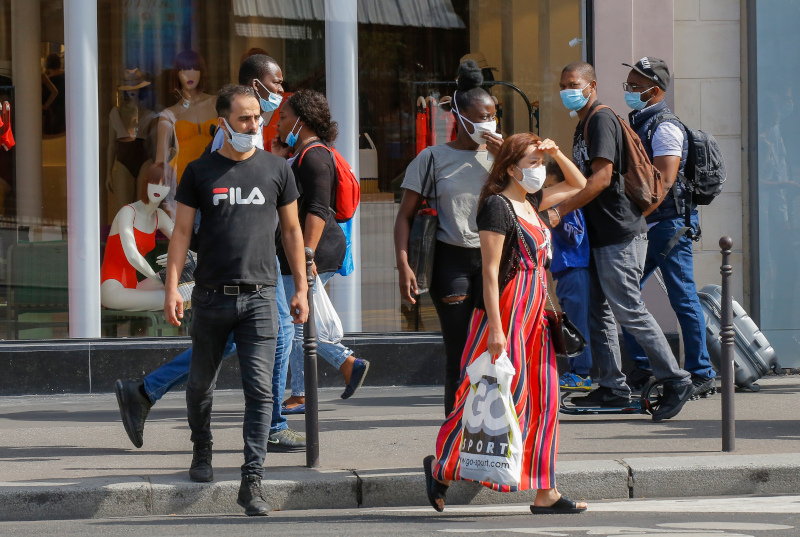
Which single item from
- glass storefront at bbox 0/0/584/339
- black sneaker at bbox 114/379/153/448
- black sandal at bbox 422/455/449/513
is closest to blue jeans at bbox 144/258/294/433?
Result: black sneaker at bbox 114/379/153/448

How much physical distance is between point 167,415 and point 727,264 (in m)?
3.81

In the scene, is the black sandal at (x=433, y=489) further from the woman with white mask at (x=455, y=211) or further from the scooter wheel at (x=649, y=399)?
the scooter wheel at (x=649, y=399)

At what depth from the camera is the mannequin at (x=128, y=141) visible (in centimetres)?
905

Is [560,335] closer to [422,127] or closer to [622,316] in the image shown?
[622,316]

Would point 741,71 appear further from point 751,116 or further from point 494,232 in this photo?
point 494,232

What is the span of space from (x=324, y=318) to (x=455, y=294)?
141 centimetres

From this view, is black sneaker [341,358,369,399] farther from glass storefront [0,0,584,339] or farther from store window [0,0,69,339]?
store window [0,0,69,339]

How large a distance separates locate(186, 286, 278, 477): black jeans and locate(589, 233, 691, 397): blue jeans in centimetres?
244

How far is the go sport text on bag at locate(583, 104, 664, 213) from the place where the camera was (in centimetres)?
710

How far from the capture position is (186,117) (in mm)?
9234

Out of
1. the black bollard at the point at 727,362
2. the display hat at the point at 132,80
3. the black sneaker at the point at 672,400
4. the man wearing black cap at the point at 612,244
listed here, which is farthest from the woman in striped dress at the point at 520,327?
the display hat at the point at 132,80

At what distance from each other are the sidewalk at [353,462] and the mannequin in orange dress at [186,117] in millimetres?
2376

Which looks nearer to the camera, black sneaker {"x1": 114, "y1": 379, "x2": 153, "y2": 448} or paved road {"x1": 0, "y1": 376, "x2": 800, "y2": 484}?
paved road {"x1": 0, "y1": 376, "x2": 800, "y2": 484}

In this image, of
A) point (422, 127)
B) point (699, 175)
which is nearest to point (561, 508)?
point (699, 175)
